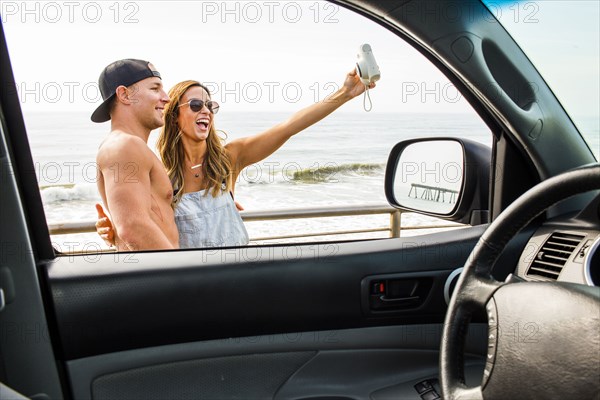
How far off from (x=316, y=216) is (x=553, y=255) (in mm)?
1573

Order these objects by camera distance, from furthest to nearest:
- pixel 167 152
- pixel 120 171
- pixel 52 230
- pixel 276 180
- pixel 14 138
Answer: pixel 276 180
pixel 167 152
pixel 120 171
pixel 52 230
pixel 14 138

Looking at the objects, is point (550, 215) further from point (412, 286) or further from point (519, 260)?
point (412, 286)

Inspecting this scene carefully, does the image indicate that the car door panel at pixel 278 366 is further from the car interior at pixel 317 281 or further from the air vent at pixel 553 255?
the air vent at pixel 553 255

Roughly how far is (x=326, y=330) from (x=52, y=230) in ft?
2.75

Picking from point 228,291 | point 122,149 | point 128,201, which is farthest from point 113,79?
point 228,291

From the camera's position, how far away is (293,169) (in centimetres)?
252

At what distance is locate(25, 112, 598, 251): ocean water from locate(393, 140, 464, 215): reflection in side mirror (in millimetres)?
49

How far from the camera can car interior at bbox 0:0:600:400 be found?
171cm

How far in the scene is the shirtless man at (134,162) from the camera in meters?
1.98

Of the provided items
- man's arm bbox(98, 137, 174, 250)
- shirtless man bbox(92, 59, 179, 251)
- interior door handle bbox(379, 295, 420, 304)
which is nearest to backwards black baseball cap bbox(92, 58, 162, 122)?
shirtless man bbox(92, 59, 179, 251)

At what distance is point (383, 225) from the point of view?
2.81 m

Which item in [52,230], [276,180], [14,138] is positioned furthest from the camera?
[276,180]

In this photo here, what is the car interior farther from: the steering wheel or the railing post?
the railing post

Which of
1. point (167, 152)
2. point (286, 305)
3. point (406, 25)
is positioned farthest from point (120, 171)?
point (406, 25)
